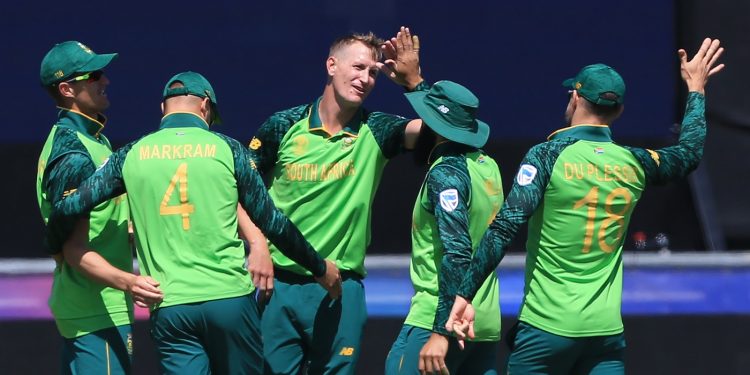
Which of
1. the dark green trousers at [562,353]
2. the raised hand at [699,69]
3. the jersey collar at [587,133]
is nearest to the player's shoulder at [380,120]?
the jersey collar at [587,133]

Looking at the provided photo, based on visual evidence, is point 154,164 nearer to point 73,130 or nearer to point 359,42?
point 73,130

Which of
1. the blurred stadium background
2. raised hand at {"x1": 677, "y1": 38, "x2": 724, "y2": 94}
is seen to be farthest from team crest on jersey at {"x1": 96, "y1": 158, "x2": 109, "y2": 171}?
the blurred stadium background

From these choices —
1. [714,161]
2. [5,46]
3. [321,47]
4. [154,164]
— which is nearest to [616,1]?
[714,161]

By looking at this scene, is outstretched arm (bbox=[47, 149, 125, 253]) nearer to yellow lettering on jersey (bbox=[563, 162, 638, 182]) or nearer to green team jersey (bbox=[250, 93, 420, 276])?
green team jersey (bbox=[250, 93, 420, 276])

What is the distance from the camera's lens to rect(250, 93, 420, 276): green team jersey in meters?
4.86

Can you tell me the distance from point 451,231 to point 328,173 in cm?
71

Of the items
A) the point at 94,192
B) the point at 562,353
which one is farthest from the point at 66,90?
the point at 562,353

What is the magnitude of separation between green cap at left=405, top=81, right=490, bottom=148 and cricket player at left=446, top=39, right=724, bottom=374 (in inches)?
8.6

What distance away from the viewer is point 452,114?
457 centimetres

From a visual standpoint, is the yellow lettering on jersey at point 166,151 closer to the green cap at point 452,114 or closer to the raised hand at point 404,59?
the green cap at point 452,114

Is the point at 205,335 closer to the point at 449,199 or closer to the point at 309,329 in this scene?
the point at 309,329

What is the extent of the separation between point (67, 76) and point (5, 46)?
3.06 m

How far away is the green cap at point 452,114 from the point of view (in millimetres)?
4523

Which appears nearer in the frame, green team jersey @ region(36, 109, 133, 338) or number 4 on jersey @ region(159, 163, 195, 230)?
number 4 on jersey @ region(159, 163, 195, 230)
